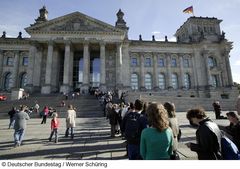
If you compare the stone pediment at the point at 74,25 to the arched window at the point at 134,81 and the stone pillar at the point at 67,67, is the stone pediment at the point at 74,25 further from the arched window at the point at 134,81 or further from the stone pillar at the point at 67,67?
the arched window at the point at 134,81

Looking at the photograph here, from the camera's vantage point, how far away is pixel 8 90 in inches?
1635

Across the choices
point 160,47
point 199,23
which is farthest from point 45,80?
point 199,23

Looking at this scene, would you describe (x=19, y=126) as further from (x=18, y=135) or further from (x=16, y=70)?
(x=16, y=70)

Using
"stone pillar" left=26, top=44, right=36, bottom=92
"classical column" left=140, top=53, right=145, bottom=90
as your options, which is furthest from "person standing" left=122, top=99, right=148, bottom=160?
"classical column" left=140, top=53, right=145, bottom=90

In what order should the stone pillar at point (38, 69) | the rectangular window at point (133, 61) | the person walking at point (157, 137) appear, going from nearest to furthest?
the person walking at point (157, 137)
the stone pillar at point (38, 69)
the rectangular window at point (133, 61)

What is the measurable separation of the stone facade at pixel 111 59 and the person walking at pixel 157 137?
34.3 m

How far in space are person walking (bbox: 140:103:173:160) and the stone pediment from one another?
39033 mm

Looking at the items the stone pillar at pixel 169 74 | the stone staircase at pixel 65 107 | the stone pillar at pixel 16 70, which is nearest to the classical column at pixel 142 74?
the stone pillar at pixel 169 74

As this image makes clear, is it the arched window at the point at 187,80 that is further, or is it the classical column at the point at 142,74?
the arched window at the point at 187,80

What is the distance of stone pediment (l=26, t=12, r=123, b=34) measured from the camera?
3966 centimetres

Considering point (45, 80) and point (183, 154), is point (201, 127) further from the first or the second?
point (45, 80)

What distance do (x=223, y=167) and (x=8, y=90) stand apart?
4610cm

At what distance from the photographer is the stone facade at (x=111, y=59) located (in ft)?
129

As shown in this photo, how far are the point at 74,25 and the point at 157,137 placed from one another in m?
41.0
